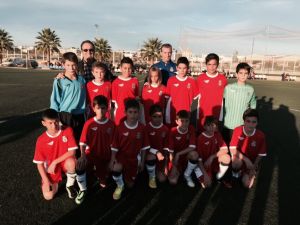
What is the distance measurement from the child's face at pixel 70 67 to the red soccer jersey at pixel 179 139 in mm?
1849

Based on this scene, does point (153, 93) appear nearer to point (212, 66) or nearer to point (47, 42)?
point (212, 66)

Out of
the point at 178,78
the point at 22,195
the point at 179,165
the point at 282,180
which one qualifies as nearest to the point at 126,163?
the point at 179,165

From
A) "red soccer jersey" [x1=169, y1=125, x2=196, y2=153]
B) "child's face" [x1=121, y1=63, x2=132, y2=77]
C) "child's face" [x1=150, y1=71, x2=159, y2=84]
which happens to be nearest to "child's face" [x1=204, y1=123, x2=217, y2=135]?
"red soccer jersey" [x1=169, y1=125, x2=196, y2=153]

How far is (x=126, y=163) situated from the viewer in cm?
420

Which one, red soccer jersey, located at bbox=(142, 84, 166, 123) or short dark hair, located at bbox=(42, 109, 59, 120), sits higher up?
red soccer jersey, located at bbox=(142, 84, 166, 123)

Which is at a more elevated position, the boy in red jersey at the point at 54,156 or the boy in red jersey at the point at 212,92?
the boy in red jersey at the point at 212,92

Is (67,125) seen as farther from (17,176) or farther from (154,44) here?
(154,44)

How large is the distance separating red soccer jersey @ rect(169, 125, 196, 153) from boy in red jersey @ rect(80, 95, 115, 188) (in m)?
0.99

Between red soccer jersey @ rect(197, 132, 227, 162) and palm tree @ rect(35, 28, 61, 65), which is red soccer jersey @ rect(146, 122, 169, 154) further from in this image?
palm tree @ rect(35, 28, 61, 65)

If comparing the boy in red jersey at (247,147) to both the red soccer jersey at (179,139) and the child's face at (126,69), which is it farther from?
the child's face at (126,69)

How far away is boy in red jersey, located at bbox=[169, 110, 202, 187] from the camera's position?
14.1 feet

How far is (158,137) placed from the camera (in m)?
4.51

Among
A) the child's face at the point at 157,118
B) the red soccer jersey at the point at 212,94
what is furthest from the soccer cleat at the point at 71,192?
the red soccer jersey at the point at 212,94

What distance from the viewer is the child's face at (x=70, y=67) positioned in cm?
423
